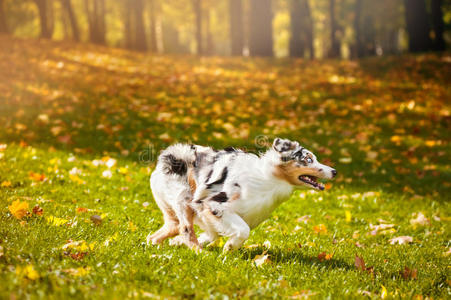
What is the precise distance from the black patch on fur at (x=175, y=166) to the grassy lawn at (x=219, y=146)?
717mm

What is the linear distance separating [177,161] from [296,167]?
1.19 m

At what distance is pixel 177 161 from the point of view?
174 inches

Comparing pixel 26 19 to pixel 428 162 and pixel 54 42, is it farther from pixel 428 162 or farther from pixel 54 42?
pixel 428 162

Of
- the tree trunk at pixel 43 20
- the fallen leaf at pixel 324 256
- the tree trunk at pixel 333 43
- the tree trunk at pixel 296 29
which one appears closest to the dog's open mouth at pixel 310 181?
the fallen leaf at pixel 324 256

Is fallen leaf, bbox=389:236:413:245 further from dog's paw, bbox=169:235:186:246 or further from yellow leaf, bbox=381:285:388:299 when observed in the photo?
dog's paw, bbox=169:235:186:246

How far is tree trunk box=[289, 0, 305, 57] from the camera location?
81.2 ft

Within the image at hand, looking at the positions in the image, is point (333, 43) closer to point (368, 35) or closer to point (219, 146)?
point (368, 35)

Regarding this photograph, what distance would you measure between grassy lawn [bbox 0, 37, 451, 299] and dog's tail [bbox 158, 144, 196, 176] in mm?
729

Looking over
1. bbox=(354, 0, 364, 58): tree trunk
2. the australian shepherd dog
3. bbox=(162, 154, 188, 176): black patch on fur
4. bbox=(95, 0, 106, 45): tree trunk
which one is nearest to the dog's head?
the australian shepherd dog

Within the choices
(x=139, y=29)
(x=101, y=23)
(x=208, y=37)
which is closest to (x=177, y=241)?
(x=139, y=29)

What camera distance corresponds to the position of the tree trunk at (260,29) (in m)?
23.9

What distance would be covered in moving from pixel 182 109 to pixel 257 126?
2.40 m

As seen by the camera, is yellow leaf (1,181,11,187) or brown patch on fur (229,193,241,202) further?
yellow leaf (1,181,11,187)

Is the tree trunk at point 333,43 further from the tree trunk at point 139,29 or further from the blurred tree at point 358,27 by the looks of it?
the tree trunk at point 139,29
